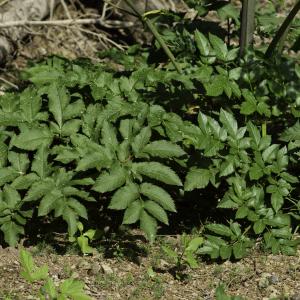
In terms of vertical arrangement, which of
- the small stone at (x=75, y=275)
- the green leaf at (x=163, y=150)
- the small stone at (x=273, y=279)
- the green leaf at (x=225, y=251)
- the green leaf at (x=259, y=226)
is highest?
the green leaf at (x=163, y=150)

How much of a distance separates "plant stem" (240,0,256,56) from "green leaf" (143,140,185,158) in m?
0.76

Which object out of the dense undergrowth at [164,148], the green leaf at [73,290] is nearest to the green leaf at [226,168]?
the dense undergrowth at [164,148]

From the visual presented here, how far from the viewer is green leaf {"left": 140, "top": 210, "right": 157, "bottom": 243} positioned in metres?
3.90

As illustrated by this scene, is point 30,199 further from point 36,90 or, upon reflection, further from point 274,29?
point 274,29

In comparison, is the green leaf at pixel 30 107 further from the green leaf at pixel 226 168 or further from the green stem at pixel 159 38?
the green leaf at pixel 226 168

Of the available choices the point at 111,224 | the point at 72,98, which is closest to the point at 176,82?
the point at 72,98

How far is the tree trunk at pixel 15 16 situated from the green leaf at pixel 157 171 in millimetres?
3181

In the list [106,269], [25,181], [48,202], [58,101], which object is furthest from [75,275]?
[58,101]

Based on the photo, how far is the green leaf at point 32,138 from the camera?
425cm

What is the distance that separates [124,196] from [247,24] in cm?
131

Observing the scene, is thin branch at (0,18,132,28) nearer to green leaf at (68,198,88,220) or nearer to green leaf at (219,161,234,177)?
green leaf at (68,198,88,220)

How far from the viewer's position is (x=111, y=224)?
15.5ft

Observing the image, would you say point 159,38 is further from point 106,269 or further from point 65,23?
point 65,23

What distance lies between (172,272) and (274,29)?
5.50 ft
